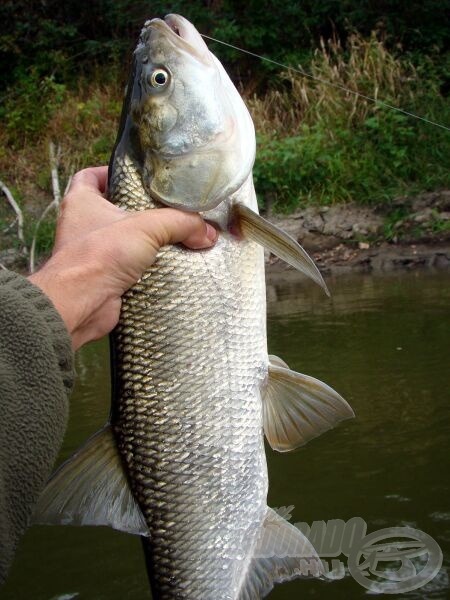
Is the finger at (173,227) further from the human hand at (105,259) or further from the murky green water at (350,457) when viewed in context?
the murky green water at (350,457)

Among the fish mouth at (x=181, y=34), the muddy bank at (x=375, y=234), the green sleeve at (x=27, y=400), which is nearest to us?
the green sleeve at (x=27, y=400)

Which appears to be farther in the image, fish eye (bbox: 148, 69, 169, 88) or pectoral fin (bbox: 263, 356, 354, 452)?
pectoral fin (bbox: 263, 356, 354, 452)

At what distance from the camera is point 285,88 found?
14.6 m

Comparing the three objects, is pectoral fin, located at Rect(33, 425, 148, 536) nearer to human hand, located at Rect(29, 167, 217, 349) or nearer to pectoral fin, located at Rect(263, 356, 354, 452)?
human hand, located at Rect(29, 167, 217, 349)

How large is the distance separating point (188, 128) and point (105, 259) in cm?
40

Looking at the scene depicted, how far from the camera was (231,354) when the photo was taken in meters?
2.24

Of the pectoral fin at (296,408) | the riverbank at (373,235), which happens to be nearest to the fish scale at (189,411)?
the pectoral fin at (296,408)

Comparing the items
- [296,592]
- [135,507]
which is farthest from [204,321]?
[296,592]

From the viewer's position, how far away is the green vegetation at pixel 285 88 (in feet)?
40.4

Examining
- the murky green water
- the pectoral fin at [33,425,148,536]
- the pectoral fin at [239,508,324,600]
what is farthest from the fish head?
the murky green water

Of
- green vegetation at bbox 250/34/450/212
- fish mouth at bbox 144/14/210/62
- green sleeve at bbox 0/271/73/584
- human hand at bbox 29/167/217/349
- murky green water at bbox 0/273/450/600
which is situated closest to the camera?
green sleeve at bbox 0/271/73/584

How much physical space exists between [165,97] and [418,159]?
33.9ft

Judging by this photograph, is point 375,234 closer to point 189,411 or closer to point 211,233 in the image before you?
point 211,233

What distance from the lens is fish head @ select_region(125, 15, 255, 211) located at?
88.2 inches
